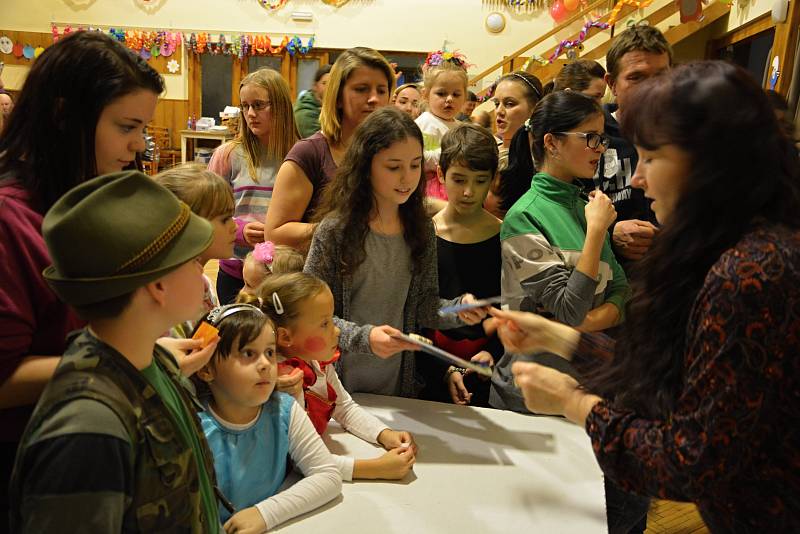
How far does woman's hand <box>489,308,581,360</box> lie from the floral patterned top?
0.44 meters

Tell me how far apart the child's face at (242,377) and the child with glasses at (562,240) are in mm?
924

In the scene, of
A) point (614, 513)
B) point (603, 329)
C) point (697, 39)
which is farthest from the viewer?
point (697, 39)

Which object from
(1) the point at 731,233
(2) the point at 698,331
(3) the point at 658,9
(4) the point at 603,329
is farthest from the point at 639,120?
(3) the point at 658,9

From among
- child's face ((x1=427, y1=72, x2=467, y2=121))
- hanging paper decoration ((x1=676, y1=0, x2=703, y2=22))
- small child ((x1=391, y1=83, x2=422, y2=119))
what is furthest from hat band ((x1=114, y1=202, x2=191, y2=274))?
hanging paper decoration ((x1=676, y1=0, x2=703, y2=22))

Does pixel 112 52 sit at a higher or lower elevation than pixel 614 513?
higher

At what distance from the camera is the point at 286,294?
5.58ft

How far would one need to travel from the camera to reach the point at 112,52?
1.20m

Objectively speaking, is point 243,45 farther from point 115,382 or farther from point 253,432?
point 115,382

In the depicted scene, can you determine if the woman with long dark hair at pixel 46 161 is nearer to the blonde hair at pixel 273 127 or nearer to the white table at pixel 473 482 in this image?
the white table at pixel 473 482

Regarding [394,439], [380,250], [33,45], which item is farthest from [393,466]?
[33,45]

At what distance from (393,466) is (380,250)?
0.71 m

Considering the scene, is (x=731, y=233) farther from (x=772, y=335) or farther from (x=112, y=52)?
(x=112, y=52)

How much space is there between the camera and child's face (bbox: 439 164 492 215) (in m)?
2.26

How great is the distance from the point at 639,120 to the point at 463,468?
0.97m
